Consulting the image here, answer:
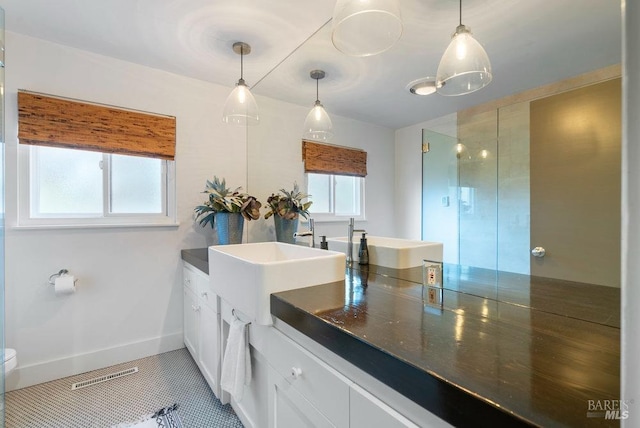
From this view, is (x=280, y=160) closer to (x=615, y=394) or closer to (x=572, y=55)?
(x=572, y=55)

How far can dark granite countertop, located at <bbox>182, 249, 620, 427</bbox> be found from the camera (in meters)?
0.44

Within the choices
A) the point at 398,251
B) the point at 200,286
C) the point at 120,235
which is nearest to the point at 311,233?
the point at 398,251

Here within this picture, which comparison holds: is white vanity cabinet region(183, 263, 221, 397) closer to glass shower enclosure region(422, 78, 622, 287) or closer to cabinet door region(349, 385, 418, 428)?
cabinet door region(349, 385, 418, 428)

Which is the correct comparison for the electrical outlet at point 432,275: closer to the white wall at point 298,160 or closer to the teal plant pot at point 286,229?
the white wall at point 298,160

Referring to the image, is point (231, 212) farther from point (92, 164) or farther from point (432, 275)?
point (432, 275)

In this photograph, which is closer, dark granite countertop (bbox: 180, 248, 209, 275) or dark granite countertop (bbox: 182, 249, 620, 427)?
dark granite countertop (bbox: 182, 249, 620, 427)

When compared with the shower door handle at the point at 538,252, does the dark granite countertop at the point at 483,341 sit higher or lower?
A: lower

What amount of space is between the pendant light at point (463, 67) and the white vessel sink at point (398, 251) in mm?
633

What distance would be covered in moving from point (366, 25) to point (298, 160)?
950mm

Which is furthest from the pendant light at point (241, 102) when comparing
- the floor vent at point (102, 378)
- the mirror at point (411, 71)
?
the floor vent at point (102, 378)

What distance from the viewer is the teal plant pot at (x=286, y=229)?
201 centimetres

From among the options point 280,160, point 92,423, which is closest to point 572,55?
point 280,160

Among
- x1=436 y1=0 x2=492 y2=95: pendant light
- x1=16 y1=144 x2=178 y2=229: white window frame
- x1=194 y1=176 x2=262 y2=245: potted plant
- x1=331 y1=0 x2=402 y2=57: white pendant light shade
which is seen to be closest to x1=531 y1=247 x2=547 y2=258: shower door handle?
x1=436 y1=0 x2=492 y2=95: pendant light

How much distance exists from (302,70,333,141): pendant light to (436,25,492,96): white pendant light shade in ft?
2.40
